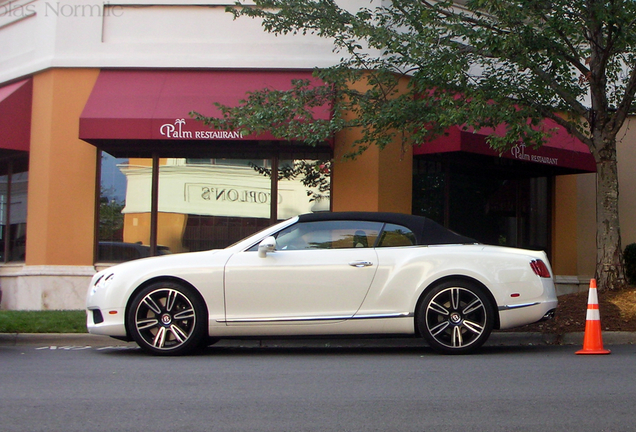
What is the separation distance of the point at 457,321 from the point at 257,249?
2145 millimetres

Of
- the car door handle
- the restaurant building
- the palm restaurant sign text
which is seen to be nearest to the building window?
the restaurant building

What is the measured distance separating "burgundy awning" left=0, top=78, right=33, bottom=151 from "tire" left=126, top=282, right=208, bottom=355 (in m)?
7.28

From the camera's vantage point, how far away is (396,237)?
806 cm

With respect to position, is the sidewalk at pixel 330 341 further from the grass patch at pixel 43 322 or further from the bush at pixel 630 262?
the bush at pixel 630 262

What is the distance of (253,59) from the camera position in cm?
1391

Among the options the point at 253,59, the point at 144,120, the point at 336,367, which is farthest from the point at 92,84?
the point at 336,367

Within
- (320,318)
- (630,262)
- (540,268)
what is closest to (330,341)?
(320,318)

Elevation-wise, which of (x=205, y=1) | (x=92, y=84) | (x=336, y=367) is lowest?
(x=336, y=367)

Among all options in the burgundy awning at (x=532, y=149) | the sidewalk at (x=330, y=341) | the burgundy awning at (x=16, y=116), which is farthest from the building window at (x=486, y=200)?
the burgundy awning at (x=16, y=116)

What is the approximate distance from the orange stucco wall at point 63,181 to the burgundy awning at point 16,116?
0.26 metres

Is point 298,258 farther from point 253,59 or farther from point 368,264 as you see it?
point 253,59

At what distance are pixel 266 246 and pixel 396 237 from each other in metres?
1.39

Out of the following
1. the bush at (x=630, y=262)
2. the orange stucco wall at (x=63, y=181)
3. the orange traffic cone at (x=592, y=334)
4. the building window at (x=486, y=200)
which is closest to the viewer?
the orange traffic cone at (x=592, y=334)

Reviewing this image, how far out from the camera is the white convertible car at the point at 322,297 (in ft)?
25.3
